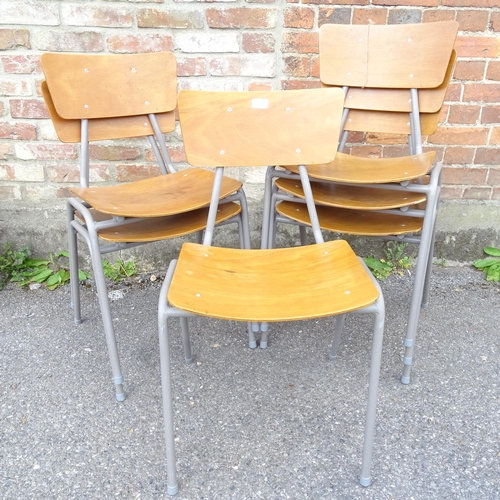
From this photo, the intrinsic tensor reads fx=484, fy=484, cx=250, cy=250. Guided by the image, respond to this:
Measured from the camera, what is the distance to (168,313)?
116 centimetres

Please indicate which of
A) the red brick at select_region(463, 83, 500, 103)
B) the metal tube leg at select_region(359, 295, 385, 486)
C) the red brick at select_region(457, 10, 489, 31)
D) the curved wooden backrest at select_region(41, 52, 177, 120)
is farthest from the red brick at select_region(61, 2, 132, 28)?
the metal tube leg at select_region(359, 295, 385, 486)

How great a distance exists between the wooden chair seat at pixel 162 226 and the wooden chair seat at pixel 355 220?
22cm

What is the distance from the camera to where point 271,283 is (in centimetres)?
130

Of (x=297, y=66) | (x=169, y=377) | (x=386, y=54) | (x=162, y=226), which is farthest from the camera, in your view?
(x=297, y=66)

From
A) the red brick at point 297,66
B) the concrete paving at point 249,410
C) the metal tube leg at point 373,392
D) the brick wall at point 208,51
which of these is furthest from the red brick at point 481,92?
the metal tube leg at point 373,392

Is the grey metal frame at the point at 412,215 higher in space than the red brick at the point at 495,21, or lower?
lower

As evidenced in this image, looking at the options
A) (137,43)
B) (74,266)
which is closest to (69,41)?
(137,43)

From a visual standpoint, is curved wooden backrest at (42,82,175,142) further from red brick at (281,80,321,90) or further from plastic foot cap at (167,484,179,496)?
plastic foot cap at (167,484,179,496)

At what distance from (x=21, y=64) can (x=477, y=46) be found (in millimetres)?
1962

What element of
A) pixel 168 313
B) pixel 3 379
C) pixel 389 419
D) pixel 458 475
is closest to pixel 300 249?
pixel 168 313

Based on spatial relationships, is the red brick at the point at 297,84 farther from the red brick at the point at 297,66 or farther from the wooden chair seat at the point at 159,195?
the wooden chair seat at the point at 159,195

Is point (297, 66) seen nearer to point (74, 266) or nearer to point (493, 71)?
point (493, 71)

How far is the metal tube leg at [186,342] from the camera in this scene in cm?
173

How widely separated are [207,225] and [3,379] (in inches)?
37.0
